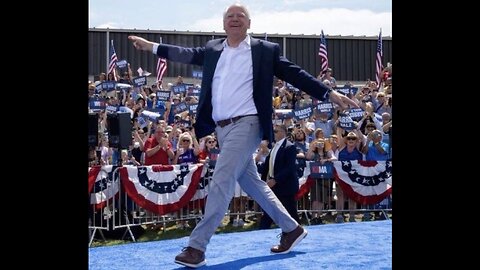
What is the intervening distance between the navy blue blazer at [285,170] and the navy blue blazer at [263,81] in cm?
554

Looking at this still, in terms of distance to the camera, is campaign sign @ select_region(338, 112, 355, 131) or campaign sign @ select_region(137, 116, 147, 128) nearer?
campaign sign @ select_region(338, 112, 355, 131)

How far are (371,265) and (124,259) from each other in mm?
1865

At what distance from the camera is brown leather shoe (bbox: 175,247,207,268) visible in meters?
4.91

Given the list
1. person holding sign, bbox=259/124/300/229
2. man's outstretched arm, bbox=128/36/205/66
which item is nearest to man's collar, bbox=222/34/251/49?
man's outstretched arm, bbox=128/36/205/66

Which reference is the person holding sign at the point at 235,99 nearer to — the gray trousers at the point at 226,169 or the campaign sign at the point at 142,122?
the gray trousers at the point at 226,169

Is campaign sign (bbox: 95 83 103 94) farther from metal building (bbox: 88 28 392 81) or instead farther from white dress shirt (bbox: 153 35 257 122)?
white dress shirt (bbox: 153 35 257 122)

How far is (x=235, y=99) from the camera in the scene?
514 centimetres

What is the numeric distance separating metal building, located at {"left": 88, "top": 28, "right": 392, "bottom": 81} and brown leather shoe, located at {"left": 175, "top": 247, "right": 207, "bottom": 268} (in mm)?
22928

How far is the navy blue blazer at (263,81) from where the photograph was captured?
203 inches

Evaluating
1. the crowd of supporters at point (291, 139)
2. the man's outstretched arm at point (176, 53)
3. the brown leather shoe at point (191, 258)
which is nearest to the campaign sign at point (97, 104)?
the crowd of supporters at point (291, 139)
